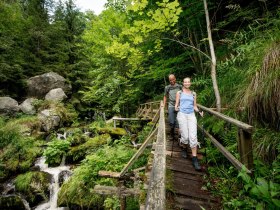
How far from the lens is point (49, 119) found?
1912 cm

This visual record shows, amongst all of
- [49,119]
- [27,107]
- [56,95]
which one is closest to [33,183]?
[49,119]

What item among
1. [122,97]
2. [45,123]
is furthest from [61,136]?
[122,97]

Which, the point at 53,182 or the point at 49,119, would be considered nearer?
the point at 53,182

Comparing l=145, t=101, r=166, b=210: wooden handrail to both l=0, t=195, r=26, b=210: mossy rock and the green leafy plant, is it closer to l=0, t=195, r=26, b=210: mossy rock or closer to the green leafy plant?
l=0, t=195, r=26, b=210: mossy rock

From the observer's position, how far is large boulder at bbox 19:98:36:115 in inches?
831

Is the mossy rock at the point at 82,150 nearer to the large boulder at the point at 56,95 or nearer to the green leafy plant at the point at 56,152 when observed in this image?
the green leafy plant at the point at 56,152

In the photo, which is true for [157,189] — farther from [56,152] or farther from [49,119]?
[49,119]

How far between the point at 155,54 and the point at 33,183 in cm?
949

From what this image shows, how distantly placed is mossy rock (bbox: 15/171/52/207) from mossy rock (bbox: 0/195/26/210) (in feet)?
1.03

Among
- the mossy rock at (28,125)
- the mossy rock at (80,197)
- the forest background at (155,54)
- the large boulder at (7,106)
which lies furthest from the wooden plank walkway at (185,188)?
the large boulder at (7,106)

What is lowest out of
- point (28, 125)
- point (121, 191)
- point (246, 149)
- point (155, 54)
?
point (121, 191)

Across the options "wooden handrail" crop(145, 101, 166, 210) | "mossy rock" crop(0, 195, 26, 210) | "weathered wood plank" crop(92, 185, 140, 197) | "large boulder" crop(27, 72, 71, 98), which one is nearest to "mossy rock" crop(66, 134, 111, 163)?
"mossy rock" crop(0, 195, 26, 210)

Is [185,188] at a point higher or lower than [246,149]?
lower

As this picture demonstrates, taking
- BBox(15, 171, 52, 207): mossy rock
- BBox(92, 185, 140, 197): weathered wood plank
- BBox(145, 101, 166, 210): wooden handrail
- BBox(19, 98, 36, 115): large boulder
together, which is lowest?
BBox(15, 171, 52, 207): mossy rock
